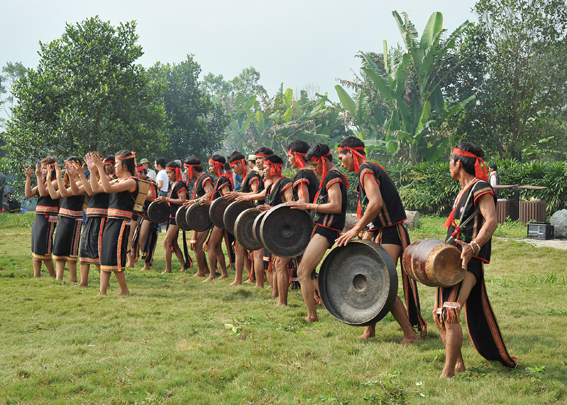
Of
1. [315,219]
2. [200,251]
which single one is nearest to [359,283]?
[315,219]

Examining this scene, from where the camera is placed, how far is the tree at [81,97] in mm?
18422

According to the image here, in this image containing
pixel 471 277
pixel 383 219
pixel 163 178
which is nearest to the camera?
pixel 471 277

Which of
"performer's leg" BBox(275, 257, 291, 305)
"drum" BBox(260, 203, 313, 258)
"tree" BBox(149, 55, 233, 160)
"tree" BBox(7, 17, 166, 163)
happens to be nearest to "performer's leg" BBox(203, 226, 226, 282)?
"performer's leg" BBox(275, 257, 291, 305)

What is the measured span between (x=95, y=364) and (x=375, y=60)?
83.3 ft

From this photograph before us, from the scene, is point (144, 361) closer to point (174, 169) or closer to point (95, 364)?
point (95, 364)

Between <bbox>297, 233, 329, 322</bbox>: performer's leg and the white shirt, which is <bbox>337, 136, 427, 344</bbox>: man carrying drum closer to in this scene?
<bbox>297, 233, 329, 322</bbox>: performer's leg

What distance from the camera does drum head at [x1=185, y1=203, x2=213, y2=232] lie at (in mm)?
9133

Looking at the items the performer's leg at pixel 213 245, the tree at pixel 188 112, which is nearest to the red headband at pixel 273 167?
the performer's leg at pixel 213 245

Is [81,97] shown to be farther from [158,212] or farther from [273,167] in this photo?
[273,167]

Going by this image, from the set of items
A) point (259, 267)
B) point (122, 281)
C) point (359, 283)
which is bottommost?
point (122, 281)

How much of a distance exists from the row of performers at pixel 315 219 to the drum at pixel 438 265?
0.36 feet

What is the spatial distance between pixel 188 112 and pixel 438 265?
2794cm

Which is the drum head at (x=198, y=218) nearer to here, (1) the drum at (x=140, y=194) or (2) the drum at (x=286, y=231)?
(1) the drum at (x=140, y=194)

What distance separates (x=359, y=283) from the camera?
16.1ft
